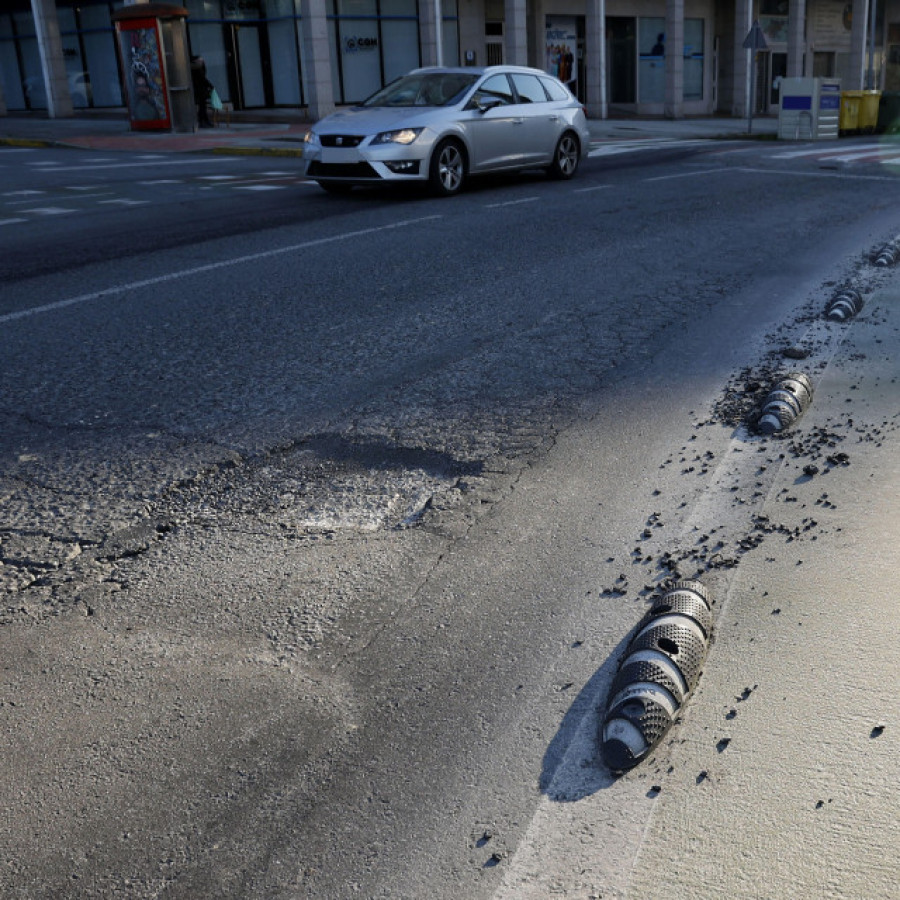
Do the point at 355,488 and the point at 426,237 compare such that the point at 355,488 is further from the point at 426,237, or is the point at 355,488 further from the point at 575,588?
the point at 426,237

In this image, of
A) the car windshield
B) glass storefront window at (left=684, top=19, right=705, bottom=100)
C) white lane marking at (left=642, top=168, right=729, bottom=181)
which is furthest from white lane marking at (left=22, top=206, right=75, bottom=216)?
glass storefront window at (left=684, top=19, right=705, bottom=100)

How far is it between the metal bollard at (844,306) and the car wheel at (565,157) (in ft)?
27.0

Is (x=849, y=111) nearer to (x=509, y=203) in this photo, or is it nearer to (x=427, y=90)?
(x=427, y=90)

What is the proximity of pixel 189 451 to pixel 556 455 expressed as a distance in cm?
149

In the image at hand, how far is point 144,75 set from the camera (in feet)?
83.9

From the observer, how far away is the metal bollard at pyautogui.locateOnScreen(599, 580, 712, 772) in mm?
2404

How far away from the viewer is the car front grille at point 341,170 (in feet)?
40.3

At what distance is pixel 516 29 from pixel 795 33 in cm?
1493

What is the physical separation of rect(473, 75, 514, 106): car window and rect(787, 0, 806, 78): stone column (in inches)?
1273

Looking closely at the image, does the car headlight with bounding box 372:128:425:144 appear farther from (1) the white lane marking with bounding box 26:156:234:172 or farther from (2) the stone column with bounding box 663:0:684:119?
(2) the stone column with bounding box 663:0:684:119

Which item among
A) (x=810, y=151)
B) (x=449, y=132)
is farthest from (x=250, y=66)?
(x=449, y=132)

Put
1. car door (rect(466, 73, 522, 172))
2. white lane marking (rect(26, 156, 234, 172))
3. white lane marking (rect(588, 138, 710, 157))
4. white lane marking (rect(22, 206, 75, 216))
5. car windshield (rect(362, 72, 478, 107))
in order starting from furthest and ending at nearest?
white lane marking (rect(588, 138, 710, 157)), white lane marking (rect(26, 156, 234, 172)), car windshield (rect(362, 72, 478, 107)), car door (rect(466, 73, 522, 172)), white lane marking (rect(22, 206, 75, 216))

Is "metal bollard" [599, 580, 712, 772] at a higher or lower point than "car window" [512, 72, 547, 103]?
lower

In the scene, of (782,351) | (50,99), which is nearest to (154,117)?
(50,99)
